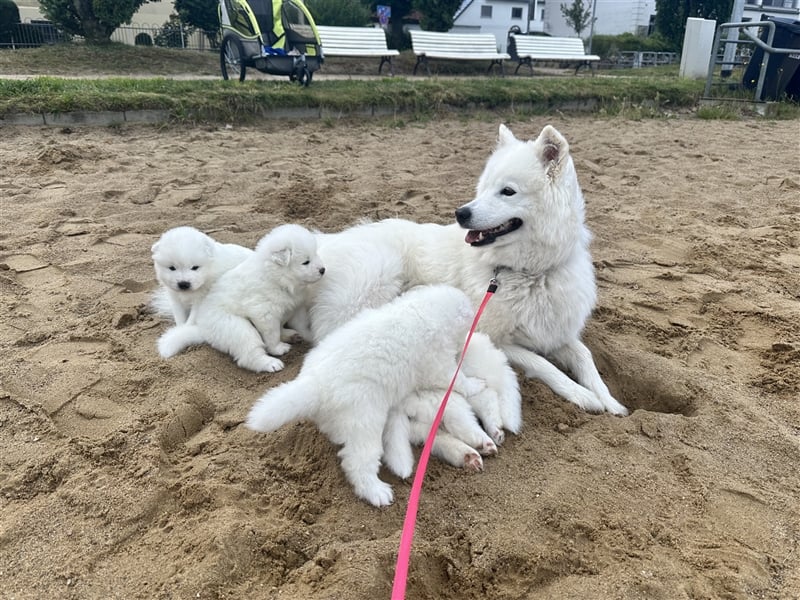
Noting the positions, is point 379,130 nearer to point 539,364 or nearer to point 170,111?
point 170,111

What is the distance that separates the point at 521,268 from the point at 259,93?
7977 mm

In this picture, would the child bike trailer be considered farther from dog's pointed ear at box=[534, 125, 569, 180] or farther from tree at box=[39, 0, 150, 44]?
dog's pointed ear at box=[534, 125, 569, 180]

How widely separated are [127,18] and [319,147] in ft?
49.9

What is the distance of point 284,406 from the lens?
2.26 metres

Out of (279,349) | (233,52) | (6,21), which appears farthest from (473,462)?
(6,21)

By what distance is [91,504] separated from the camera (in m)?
2.23

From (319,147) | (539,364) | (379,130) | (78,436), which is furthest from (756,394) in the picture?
(379,130)

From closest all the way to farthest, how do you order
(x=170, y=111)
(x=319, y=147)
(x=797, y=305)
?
(x=797, y=305) → (x=319, y=147) → (x=170, y=111)

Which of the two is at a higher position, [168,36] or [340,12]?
[340,12]

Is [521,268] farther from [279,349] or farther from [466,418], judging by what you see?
[279,349]

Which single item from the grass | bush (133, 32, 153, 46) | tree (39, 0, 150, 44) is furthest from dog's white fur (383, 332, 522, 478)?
bush (133, 32, 153, 46)

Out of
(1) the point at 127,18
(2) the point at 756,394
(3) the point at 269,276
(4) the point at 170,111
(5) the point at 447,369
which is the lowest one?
(2) the point at 756,394

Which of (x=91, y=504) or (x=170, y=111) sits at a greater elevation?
(x=170, y=111)

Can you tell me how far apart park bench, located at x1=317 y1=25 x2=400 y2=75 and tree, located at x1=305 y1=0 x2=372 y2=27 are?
9.77 metres
